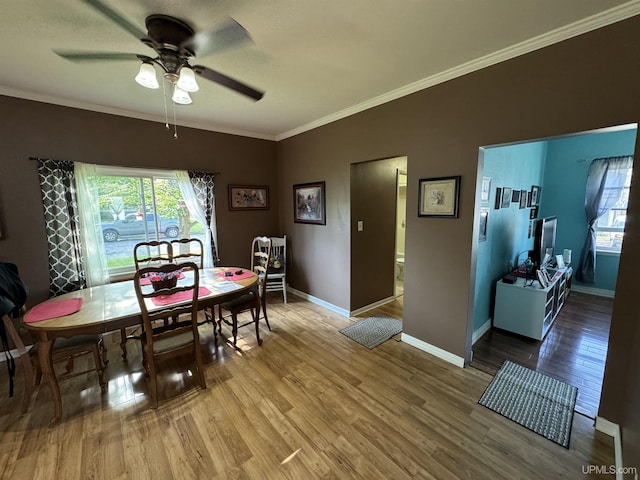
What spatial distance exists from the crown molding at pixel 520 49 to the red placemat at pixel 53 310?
3.28 meters

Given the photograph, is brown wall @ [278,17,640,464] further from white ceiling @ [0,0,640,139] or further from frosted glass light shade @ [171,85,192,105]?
frosted glass light shade @ [171,85,192,105]

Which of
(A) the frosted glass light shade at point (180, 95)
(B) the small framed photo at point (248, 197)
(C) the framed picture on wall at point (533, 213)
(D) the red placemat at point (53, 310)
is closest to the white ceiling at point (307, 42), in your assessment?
(A) the frosted glass light shade at point (180, 95)

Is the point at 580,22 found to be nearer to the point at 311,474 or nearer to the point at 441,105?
the point at 441,105

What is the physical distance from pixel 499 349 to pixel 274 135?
422cm

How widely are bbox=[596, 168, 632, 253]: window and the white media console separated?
5.85 ft

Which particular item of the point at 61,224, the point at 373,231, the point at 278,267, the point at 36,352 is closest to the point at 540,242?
the point at 373,231

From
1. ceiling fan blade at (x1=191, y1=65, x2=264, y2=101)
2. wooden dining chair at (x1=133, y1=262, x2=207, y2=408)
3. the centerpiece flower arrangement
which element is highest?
ceiling fan blade at (x1=191, y1=65, x2=264, y2=101)

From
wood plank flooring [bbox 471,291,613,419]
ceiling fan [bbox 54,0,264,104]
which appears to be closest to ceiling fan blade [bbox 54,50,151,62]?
ceiling fan [bbox 54,0,264,104]

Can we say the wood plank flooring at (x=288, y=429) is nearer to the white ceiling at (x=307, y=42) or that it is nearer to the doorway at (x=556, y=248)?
the doorway at (x=556, y=248)

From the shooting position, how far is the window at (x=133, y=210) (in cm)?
309

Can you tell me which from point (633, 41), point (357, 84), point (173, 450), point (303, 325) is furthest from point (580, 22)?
point (173, 450)

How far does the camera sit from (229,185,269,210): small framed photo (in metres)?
3.99

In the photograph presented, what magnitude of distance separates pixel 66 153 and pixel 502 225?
505 cm

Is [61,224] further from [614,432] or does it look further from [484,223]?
[614,432]
